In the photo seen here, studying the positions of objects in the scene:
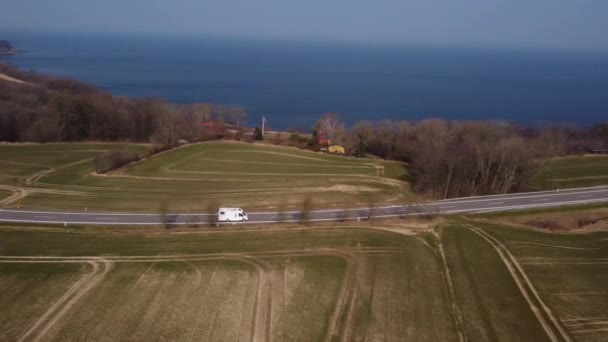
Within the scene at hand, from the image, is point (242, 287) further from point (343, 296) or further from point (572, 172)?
point (572, 172)

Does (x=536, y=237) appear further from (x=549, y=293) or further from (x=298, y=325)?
(x=298, y=325)

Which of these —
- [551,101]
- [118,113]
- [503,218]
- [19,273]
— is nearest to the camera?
[19,273]

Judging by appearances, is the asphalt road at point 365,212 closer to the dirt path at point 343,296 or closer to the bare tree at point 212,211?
the bare tree at point 212,211

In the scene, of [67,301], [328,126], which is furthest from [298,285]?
[328,126]

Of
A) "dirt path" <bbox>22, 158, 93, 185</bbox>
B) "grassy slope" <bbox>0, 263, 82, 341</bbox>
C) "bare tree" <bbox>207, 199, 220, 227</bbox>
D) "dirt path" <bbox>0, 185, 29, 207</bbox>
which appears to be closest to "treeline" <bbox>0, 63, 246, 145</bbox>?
"dirt path" <bbox>22, 158, 93, 185</bbox>

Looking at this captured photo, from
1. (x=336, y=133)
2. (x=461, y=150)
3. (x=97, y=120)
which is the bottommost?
(x=461, y=150)

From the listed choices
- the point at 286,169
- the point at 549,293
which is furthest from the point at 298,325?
the point at 286,169
